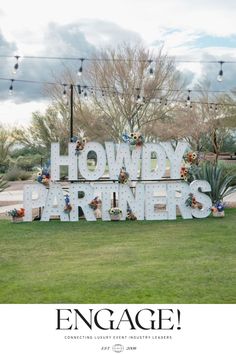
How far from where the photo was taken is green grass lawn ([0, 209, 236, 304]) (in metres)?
5.95

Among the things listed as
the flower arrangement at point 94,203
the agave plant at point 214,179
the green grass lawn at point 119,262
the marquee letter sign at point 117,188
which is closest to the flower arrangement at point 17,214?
the marquee letter sign at point 117,188

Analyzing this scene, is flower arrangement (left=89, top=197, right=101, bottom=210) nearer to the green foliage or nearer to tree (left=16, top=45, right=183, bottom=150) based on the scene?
tree (left=16, top=45, right=183, bottom=150)

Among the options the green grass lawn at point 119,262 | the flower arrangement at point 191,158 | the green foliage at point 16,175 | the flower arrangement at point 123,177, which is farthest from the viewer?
the green foliage at point 16,175

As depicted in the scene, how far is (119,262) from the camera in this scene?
7707 mm

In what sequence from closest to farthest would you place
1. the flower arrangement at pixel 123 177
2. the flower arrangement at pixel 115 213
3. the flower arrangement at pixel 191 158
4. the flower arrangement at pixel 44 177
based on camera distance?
the flower arrangement at pixel 115 213 → the flower arrangement at pixel 123 177 → the flower arrangement at pixel 44 177 → the flower arrangement at pixel 191 158

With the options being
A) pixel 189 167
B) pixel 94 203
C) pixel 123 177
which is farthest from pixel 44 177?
pixel 189 167

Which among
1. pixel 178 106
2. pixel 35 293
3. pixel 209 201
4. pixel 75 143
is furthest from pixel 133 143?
pixel 178 106

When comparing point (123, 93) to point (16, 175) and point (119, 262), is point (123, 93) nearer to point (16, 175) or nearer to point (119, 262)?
point (16, 175)

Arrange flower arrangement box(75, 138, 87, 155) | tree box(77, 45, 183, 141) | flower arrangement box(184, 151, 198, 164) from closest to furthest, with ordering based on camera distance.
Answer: flower arrangement box(75, 138, 87, 155) → flower arrangement box(184, 151, 198, 164) → tree box(77, 45, 183, 141)

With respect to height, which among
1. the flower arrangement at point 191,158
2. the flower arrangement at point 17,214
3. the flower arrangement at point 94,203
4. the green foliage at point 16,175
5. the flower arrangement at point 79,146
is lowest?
the green foliage at point 16,175

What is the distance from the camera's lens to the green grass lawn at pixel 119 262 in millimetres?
5945

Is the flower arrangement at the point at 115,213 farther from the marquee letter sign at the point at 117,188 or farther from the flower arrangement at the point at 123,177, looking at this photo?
the flower arrangement at the point at 123,177

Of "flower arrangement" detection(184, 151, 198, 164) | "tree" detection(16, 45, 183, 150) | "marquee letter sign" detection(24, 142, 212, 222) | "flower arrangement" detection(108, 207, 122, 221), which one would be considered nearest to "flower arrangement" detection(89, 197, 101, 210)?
"marquee letter sign" detection(24, 142, 212, 222)
